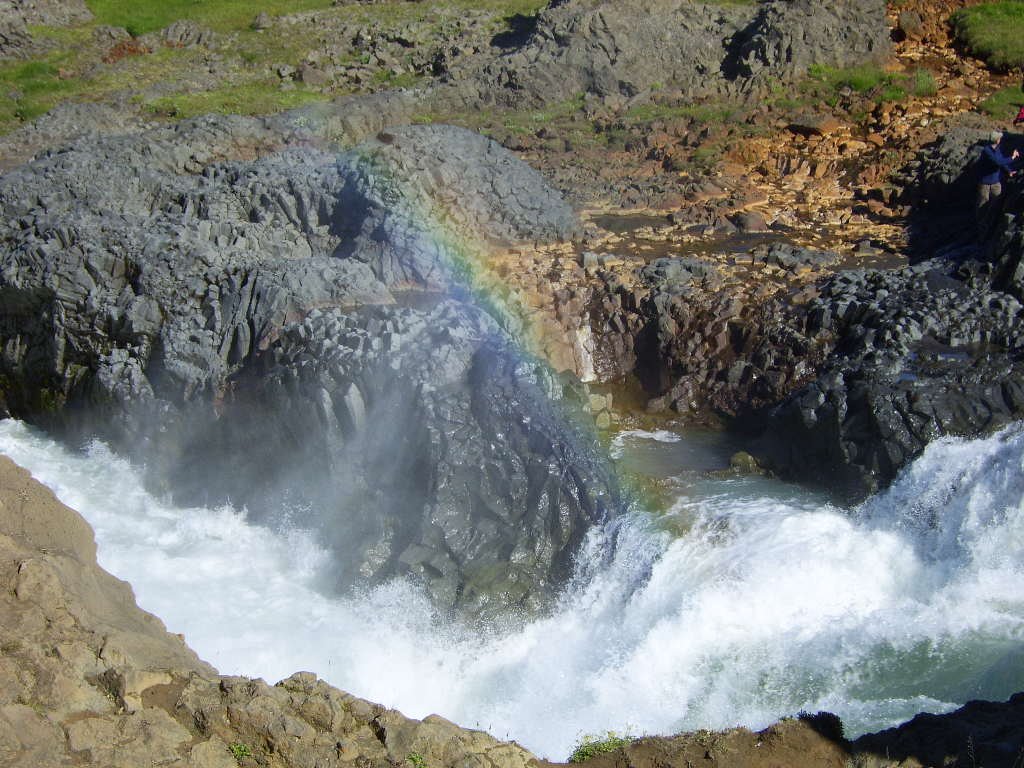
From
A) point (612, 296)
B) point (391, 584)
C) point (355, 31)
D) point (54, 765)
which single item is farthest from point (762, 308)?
point (355, 31)

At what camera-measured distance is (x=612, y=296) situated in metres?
18.3

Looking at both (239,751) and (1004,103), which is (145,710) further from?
(1004,103)

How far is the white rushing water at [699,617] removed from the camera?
10594 mm

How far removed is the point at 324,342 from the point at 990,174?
1513cm

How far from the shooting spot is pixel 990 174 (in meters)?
20.8

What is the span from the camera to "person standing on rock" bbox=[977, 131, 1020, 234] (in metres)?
19.4

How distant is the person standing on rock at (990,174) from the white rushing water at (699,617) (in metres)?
7.72

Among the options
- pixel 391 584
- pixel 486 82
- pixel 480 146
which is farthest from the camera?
pixel 486 82

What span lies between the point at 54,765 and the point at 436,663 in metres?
5.69

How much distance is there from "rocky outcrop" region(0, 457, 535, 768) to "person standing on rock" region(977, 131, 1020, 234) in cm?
1632

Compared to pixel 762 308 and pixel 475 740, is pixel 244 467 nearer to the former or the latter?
pixel 475 740

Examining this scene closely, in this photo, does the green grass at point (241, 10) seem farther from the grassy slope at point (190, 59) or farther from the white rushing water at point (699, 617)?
the white rushing water at point (699, 617)

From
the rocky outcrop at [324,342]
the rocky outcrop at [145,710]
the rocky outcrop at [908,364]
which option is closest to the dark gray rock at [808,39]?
the rocky outcrop at [324,342]

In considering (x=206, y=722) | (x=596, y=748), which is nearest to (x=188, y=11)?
(x=206, y=722)
